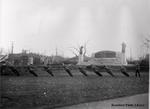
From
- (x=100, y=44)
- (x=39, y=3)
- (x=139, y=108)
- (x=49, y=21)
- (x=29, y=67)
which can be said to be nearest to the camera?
(x=139, y=108)

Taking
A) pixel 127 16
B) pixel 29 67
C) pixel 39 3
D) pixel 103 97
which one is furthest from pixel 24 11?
pixel 29 67

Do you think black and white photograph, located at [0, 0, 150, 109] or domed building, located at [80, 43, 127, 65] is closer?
black and white photograph, located at [0, 0, 150, 109]

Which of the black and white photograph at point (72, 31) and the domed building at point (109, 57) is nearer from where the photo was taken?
the black and white photograph at point (72, 31)

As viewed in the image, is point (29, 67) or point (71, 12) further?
point (29, 67)

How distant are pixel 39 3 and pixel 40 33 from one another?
79 cm

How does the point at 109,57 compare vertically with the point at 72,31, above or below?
below

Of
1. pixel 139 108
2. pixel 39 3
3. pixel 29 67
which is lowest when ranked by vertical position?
pixel 139 108

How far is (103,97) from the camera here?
16.8 feet

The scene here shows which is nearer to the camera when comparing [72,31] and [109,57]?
[72,31]

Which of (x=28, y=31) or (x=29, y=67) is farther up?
(x=28, y=31)

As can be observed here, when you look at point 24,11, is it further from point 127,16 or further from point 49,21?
point 127,16

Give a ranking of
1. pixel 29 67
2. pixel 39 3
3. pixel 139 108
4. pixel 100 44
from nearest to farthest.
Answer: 1. pixel 139 108
2. pixel 39 3
3. pixel 100 44
4. pixel 29 67

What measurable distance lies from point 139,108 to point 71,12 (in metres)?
2.73

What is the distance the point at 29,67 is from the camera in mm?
8859
